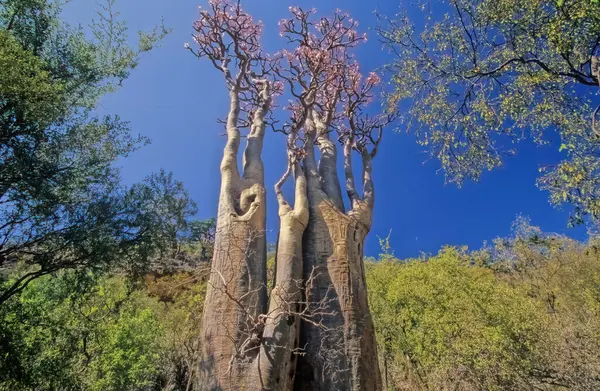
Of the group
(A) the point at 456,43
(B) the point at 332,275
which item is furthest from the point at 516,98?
(B) the point at 332,275

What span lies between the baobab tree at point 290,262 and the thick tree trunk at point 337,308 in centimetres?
2

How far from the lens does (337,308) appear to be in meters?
4.95

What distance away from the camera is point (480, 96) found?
20.6 ft

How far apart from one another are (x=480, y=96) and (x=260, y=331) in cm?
571

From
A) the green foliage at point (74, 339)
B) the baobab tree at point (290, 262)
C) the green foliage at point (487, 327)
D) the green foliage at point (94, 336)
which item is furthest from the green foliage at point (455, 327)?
the green foliage at point (74, 339)

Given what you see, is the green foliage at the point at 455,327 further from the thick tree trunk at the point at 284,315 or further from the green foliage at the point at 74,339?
the green foliage at the point at 74,339

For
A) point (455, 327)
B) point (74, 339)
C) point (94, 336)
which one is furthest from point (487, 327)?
point (94, 336)

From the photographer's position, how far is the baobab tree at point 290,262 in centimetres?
405

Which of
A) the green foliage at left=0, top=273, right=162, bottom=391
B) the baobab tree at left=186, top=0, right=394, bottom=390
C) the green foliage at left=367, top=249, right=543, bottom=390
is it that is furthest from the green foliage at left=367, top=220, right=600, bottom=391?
the green foliage at left=0, top=273, right=162, bottom=391

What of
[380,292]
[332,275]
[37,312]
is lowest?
[37,312]

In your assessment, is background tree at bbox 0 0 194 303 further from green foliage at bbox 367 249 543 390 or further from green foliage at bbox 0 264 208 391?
green foliage at bbox 367 249 543 390

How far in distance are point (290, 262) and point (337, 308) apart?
978mm

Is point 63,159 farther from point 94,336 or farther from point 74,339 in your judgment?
point 94,336

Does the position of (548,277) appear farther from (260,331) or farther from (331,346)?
(260,331)
